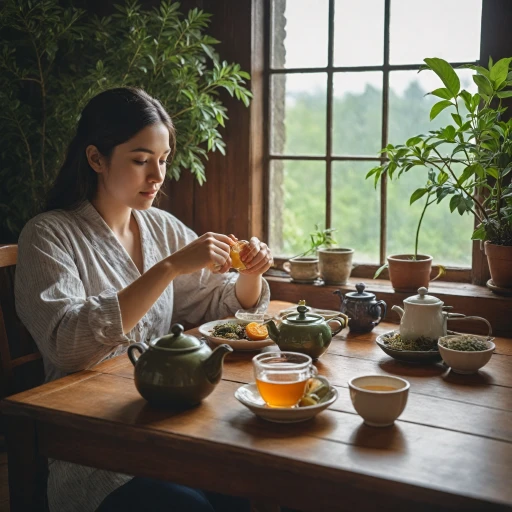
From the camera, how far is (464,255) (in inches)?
104

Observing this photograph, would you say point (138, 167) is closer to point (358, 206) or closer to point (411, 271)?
point (411, 271)

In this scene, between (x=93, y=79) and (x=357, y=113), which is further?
(x=357, y=113)

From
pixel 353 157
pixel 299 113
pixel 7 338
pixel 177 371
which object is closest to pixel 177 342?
pixel 177 371

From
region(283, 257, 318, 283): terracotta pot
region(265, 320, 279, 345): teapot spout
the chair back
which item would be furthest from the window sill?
the chair back

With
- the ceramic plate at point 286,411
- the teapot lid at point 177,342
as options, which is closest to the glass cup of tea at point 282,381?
the ceramic plate at point 286,411

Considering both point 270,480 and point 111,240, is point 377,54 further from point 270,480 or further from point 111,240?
point 270,480

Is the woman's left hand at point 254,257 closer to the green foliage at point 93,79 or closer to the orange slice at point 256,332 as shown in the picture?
the orange slice at point 256,332

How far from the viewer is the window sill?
7.41 feet

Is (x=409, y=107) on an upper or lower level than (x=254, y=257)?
upper

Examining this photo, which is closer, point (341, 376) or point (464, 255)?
point (341, 376)

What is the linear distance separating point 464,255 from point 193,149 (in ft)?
3.67

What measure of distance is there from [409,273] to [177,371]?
1.22 metres

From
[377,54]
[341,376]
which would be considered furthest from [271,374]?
[377,54]

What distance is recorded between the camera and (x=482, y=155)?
7.18ft
